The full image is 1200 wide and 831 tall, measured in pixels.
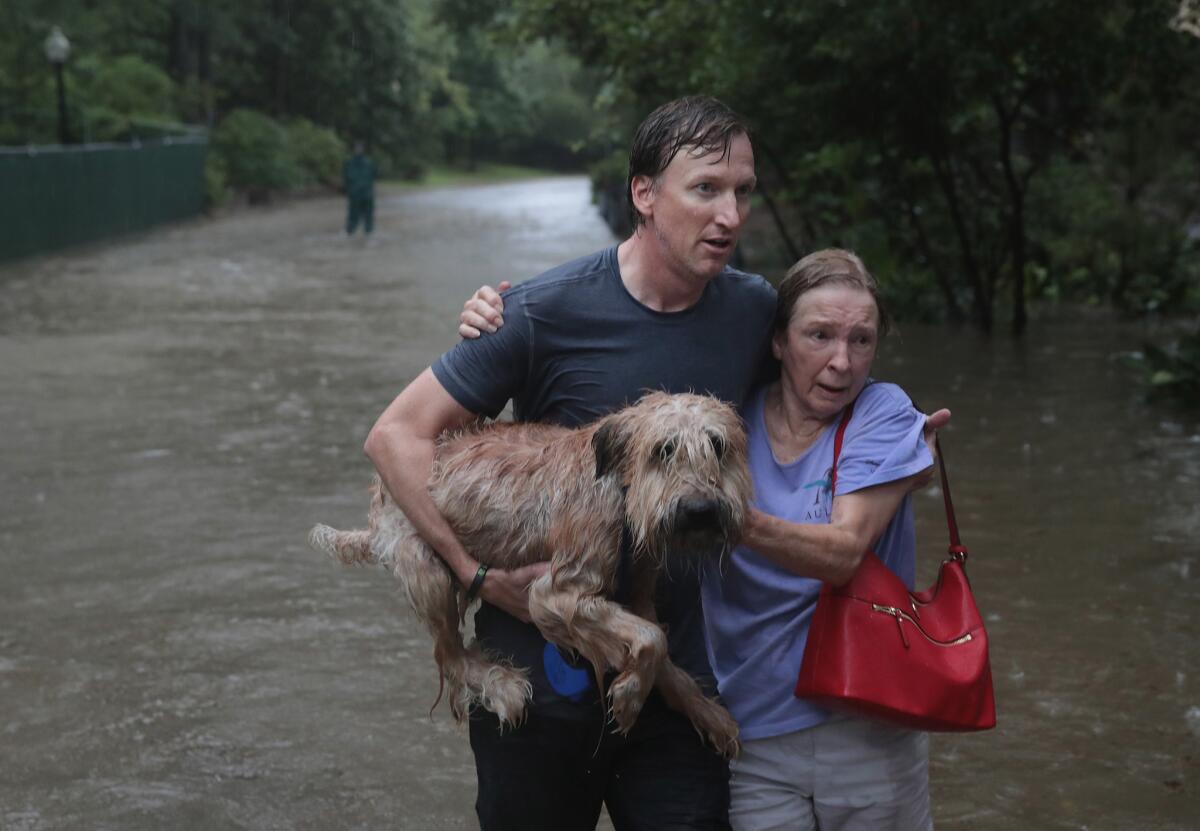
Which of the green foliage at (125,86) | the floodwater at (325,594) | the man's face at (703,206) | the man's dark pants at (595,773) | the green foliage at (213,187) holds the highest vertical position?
the man's face at (703,206)

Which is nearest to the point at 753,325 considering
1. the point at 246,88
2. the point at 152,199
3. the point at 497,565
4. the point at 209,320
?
the point at 497,565

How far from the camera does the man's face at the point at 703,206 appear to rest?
3303 mm

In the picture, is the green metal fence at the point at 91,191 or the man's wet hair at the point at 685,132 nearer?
the man's wet hair at the point at 685,132

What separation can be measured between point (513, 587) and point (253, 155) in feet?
160

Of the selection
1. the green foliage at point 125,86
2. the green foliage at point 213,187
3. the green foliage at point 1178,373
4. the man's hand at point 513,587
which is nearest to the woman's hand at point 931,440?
the man's hand at point 513,587

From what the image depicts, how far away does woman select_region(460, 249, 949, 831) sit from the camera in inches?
135

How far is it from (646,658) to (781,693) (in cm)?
48

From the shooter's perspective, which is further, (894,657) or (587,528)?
(894,657)

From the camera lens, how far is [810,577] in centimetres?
333

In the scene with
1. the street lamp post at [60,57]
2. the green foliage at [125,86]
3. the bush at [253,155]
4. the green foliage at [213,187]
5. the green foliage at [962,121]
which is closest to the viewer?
the green foliage at [962,121]

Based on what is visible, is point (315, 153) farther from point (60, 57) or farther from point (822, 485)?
point (822, 485)

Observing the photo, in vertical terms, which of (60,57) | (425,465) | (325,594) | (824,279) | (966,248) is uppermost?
(824,279)

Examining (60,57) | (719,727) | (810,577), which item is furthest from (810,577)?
(60,57)

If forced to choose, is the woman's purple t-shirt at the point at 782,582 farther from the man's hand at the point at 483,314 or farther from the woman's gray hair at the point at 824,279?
the man's hand at the point at 483,314
